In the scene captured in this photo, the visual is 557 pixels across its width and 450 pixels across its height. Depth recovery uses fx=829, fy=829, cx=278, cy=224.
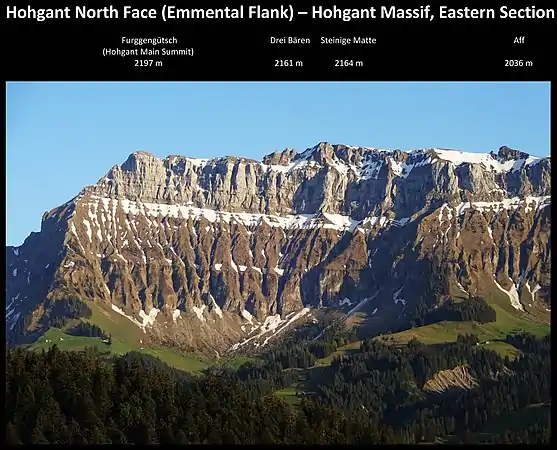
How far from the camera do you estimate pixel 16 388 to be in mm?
134000

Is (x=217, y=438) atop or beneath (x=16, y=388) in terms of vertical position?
beneath
